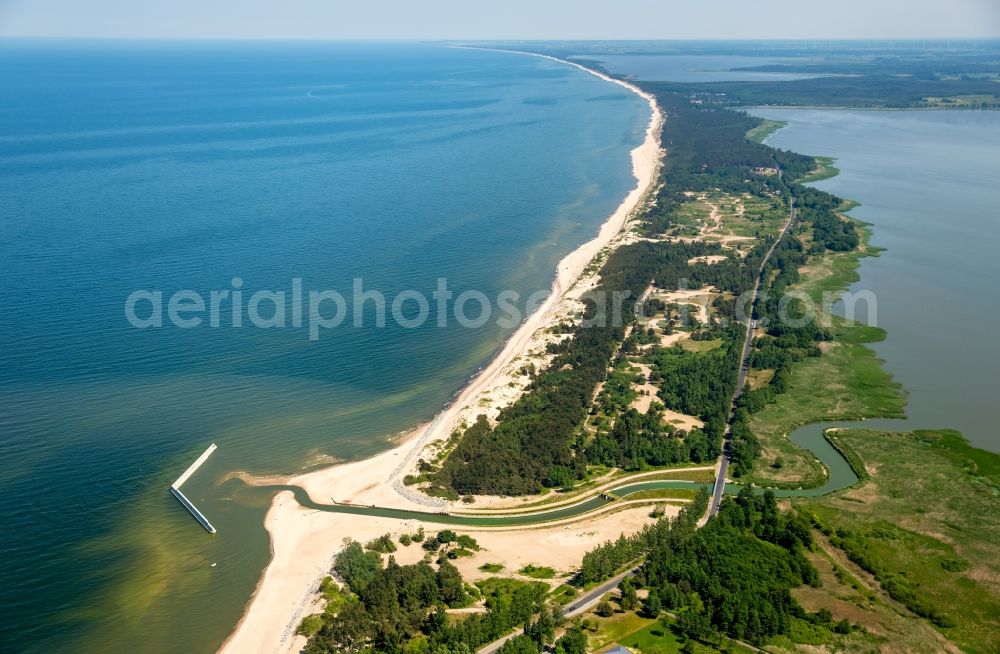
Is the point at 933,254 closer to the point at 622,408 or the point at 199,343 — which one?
the point at 622,408

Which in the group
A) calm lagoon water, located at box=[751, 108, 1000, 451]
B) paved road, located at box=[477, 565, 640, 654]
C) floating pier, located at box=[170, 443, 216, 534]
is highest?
calm lagoon water, located at box=[751, 108, 1000, 451]

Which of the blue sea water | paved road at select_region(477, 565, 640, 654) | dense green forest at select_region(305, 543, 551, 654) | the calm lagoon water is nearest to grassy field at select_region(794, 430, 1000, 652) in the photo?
the calm lagoon water

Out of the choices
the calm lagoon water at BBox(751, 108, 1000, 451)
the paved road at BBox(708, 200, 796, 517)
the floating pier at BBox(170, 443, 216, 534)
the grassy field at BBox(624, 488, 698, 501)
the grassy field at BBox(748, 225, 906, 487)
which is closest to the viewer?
the floating pier at BBox(170, 443, 216, 534)

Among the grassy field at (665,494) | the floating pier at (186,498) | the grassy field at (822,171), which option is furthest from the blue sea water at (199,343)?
the grassy field at (822,171)

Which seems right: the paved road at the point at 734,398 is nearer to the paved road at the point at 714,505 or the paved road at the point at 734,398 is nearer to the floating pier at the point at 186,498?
the paved road at the point at 714,505

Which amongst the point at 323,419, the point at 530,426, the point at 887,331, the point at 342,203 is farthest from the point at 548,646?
the point at 342,203

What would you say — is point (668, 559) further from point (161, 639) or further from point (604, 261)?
point (604, 261)

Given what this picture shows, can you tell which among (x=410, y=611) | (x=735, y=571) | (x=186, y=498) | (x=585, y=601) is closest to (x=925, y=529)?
(x=735, y=571)

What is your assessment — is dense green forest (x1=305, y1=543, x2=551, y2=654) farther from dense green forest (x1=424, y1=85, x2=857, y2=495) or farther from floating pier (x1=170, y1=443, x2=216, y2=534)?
floating pier (x1=170, y1=443, x2=216, y2=534)
